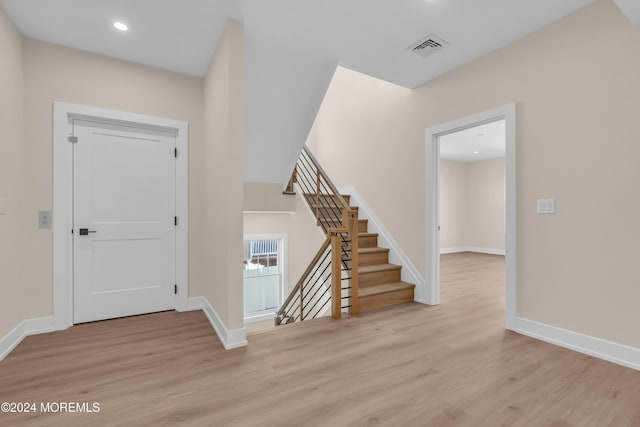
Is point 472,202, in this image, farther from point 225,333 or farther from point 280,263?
point 225,333

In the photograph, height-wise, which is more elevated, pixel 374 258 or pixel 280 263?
pixel 374 258

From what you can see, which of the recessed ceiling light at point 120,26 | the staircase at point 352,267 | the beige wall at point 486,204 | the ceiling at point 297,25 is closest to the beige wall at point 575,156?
the ceiling at point 297,25

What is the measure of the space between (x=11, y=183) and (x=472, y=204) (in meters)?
9.82

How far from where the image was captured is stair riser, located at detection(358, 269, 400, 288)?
3.56m

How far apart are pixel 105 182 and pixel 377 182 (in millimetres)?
3378

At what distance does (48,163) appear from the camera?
8.84 feet

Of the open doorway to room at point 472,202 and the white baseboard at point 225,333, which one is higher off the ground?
the open doorway to room at point 472,202

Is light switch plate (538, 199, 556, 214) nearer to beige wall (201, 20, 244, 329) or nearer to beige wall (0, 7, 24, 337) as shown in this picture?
beige wall (201, 20, 244, 329)

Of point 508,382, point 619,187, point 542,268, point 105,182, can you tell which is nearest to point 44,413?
point 105,182

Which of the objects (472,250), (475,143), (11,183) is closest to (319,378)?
(11,183)

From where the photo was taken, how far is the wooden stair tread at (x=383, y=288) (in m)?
3.31

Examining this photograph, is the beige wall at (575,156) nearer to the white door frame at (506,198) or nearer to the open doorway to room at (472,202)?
the white door frame at (506,198)

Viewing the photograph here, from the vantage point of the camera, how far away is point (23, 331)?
8.25 feet

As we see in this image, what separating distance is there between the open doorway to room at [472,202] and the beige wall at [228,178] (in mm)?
5128
